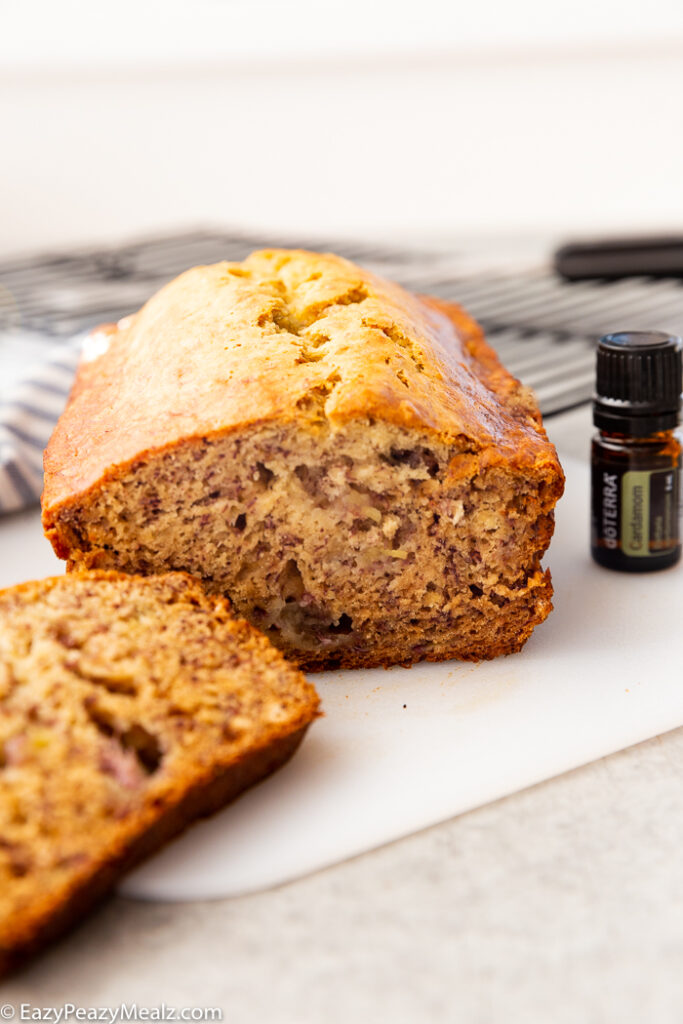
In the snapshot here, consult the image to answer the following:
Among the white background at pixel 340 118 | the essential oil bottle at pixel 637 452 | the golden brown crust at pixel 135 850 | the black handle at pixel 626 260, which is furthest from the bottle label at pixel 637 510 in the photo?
the white background at pixel 340 118

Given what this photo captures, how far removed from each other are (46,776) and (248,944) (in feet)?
1.30

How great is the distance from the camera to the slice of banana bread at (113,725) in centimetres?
165

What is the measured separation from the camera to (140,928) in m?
1.75

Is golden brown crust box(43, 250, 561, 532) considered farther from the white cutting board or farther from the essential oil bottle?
the white cutting board

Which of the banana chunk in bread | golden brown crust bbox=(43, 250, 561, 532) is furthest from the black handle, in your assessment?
the banana chunk in bread

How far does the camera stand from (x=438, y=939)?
170 centimetres

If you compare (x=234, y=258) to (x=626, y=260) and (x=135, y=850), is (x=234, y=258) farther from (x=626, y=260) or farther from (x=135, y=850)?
(x=135, y=850)

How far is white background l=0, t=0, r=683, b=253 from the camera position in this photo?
6629 mm

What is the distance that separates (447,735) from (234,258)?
12.4ft

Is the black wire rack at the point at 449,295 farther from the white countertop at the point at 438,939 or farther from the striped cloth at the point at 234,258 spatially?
the white countertop at the point at 438,939

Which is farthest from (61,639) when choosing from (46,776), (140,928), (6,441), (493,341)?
(493,341)

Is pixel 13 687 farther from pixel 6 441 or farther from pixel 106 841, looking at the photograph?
pixel 6 441

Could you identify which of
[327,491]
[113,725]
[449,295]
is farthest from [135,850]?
[449,295]

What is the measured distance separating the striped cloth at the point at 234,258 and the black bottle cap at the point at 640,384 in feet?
3.41
